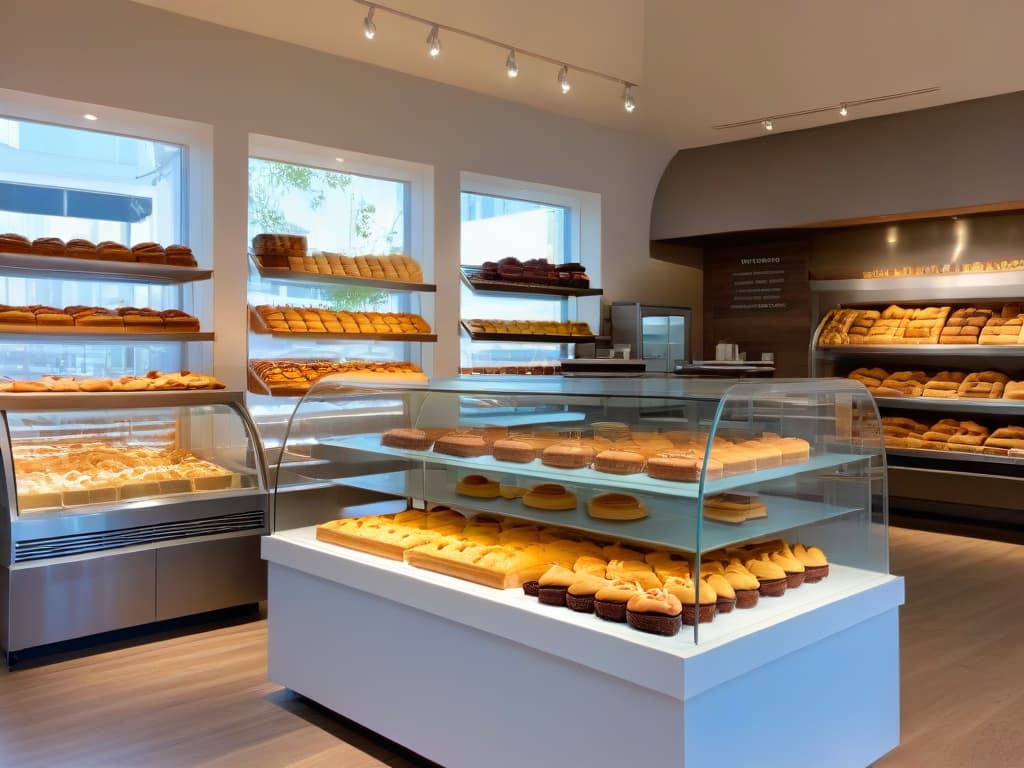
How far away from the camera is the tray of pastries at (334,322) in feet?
18.3

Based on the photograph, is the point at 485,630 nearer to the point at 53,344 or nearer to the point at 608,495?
the point at 608,495

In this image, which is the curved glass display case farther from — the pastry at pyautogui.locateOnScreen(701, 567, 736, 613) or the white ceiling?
the white ceiling

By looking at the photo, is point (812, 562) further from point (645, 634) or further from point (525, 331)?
point (525, 331)

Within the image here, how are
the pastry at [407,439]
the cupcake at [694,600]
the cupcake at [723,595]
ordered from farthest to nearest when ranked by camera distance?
the pastry at [407,439] < the cupcake at [723,595] < the cupcake at [694,600]

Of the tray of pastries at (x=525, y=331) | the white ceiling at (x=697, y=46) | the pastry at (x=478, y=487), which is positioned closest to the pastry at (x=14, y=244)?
the white ceiling at (x=697, y=46)

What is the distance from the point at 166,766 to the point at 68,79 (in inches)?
150

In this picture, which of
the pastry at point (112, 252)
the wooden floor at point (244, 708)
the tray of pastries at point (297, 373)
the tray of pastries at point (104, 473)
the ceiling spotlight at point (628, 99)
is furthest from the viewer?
the ceiling spotlight at point (628, 99)

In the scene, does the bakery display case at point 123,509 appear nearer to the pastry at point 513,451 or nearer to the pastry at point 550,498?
the pastry at point 513,451

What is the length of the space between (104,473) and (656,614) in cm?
314

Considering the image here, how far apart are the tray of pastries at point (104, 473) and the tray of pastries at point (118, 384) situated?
279 millimetres

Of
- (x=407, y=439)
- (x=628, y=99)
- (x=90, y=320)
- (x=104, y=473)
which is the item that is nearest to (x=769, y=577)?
(x=407, y=439)

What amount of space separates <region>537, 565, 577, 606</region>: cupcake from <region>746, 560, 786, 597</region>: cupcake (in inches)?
22.4

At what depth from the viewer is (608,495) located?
2.81 metres

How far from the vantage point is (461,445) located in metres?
3.27
